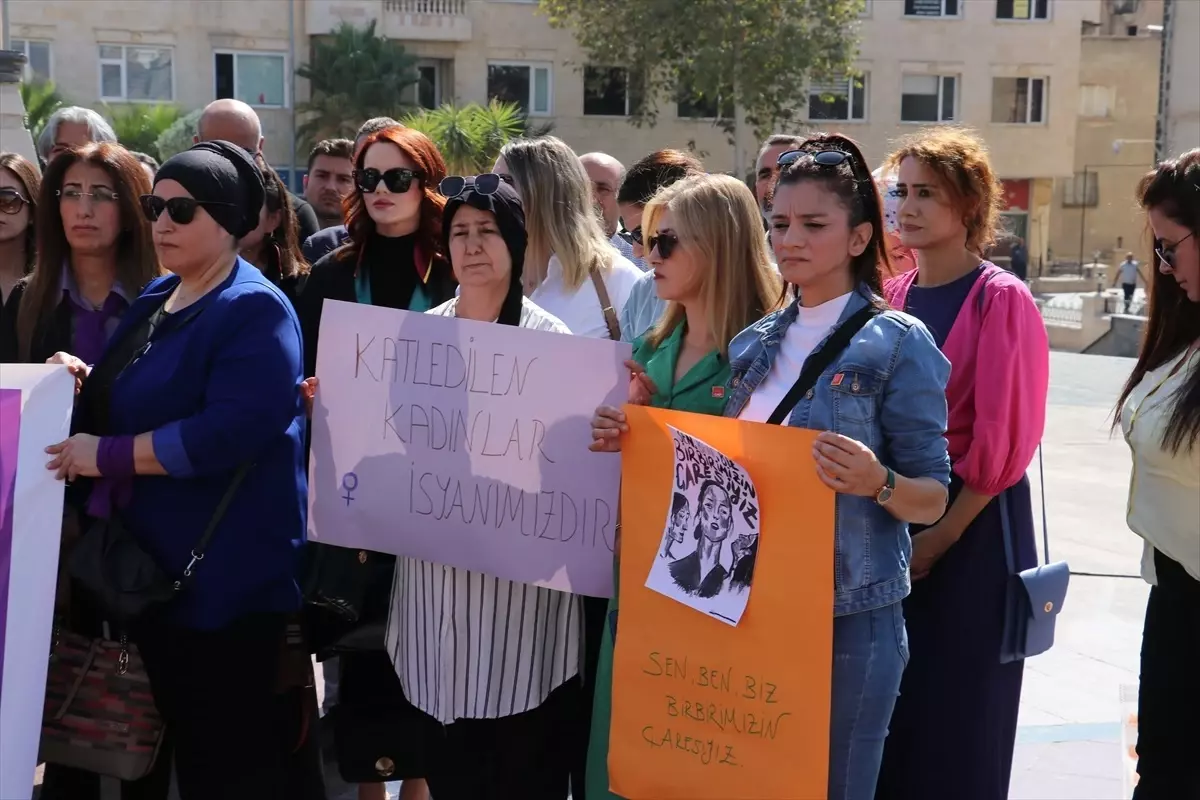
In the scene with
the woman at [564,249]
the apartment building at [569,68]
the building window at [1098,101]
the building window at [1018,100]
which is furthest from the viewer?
the building window at [1098,101]

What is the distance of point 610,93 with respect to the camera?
36562 millimetres

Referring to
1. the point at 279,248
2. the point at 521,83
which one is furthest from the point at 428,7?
the point at 279,248

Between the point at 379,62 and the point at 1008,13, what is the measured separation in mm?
18524

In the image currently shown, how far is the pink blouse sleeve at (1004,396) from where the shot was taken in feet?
11.4

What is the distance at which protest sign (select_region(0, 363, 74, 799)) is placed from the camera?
303 cm

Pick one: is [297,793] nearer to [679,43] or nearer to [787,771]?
[787,771]

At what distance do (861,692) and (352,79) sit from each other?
31.4 metres

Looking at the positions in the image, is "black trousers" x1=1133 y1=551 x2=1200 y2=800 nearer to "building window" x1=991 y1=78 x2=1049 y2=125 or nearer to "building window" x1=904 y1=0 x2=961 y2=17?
A: "building window" x1=904 y1=0 x2=961 y2=17

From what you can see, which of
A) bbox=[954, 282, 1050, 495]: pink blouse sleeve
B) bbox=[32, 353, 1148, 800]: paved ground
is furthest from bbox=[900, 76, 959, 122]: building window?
bbox=[954, 282, 1050, 495]: pink blouse sleeve

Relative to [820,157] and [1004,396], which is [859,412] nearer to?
[820,157]

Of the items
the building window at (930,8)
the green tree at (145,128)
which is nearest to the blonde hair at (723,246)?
the green tree at (145,128)

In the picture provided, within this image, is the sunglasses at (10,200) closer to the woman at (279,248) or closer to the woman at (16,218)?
the woman at (16,218)

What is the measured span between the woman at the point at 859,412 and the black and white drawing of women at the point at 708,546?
0.68ft

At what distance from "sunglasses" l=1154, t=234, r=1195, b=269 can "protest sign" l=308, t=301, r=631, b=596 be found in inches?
53.1
